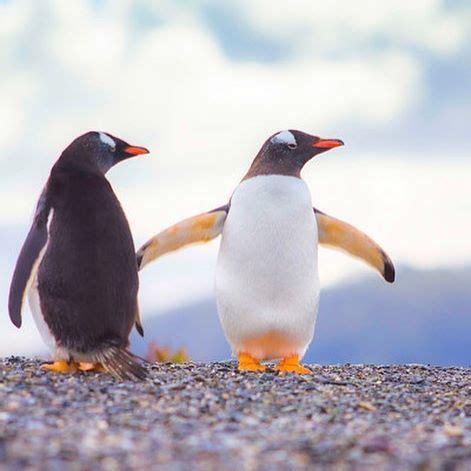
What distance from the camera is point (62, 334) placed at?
18.6 feet

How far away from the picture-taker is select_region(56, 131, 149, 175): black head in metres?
6.16

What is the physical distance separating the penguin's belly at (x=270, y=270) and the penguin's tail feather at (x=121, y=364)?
1.09 m

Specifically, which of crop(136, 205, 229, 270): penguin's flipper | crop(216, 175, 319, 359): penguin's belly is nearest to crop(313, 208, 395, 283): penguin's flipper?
crop(216, 175, 319, 359): penguin's belly

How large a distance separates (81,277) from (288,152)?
1.90m

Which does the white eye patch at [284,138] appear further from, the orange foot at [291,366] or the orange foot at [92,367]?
the orange foot at [92,367]

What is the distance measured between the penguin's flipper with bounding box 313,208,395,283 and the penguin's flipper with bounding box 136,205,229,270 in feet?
2.42

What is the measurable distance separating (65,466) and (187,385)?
1.99 m

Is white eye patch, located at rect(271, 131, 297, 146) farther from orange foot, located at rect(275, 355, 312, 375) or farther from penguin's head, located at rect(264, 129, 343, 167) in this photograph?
orange foot, located at rect(275, 355, 312, 375)

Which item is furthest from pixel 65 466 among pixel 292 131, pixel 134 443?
pixel 292 131

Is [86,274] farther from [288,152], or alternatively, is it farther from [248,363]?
[288,152]

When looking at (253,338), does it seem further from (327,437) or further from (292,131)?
(327,437)

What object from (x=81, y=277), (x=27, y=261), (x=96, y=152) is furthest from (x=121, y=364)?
(x=96, y=152)

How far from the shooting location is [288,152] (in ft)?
22.2

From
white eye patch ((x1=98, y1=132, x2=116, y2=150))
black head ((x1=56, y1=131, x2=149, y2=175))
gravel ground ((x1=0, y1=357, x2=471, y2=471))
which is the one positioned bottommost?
gravel ground ((x1=0, y1=357, x2=471, y2=471))
